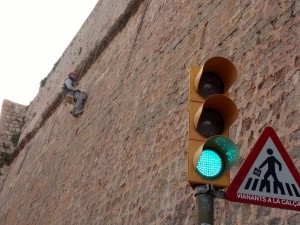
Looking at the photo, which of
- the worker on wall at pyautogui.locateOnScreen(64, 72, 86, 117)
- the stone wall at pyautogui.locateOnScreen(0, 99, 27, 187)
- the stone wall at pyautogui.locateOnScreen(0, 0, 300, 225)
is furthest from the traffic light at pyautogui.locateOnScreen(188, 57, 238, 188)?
the stone wall at pyautogui.locateOnScreen(0, 99, 27, 187)

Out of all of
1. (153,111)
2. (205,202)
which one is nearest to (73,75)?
(153,111)

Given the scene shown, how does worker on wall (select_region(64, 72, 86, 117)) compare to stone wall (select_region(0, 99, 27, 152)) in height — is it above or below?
below

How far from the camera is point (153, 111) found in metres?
6.33

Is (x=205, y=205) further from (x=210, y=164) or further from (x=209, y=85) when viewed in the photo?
(x=209, y=85)

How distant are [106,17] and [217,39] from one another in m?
6.36

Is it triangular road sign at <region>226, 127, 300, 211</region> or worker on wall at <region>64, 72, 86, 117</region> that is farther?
worker on wall at <region>64, 72, 86, 117</region>

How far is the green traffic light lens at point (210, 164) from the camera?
7.32 ft

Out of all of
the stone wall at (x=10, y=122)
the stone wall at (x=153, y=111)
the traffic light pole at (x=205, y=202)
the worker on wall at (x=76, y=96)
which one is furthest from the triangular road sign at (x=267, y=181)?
the stone wall at (x=10, y=122)

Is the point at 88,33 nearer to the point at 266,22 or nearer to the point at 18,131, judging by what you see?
the point at 18,131

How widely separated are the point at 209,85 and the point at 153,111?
3801 millimetres

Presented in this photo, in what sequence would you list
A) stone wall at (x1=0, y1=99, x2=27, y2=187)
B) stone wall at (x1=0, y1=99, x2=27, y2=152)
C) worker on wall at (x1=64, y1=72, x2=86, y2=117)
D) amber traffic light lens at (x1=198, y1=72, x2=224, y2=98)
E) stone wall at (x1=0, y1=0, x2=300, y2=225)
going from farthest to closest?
stone wall at (x1=0, y1=99, x2=27, y2=152), stone wall at (x1=0, y1=99, x2=27, y2=187), worker on wall at (x1=64, y1=72, x2=86, y2=117), stone wall at (x1=0, y1=0, x2=300, y2=225), amber traffic light lens at (x1=198, y1=72, x2=224, y2=98)

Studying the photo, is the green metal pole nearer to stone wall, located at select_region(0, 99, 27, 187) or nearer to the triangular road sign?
the triangular road sign

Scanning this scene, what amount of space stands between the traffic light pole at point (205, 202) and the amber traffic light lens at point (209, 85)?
1.75ft

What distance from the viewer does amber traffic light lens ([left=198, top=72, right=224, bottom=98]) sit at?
2510mm
